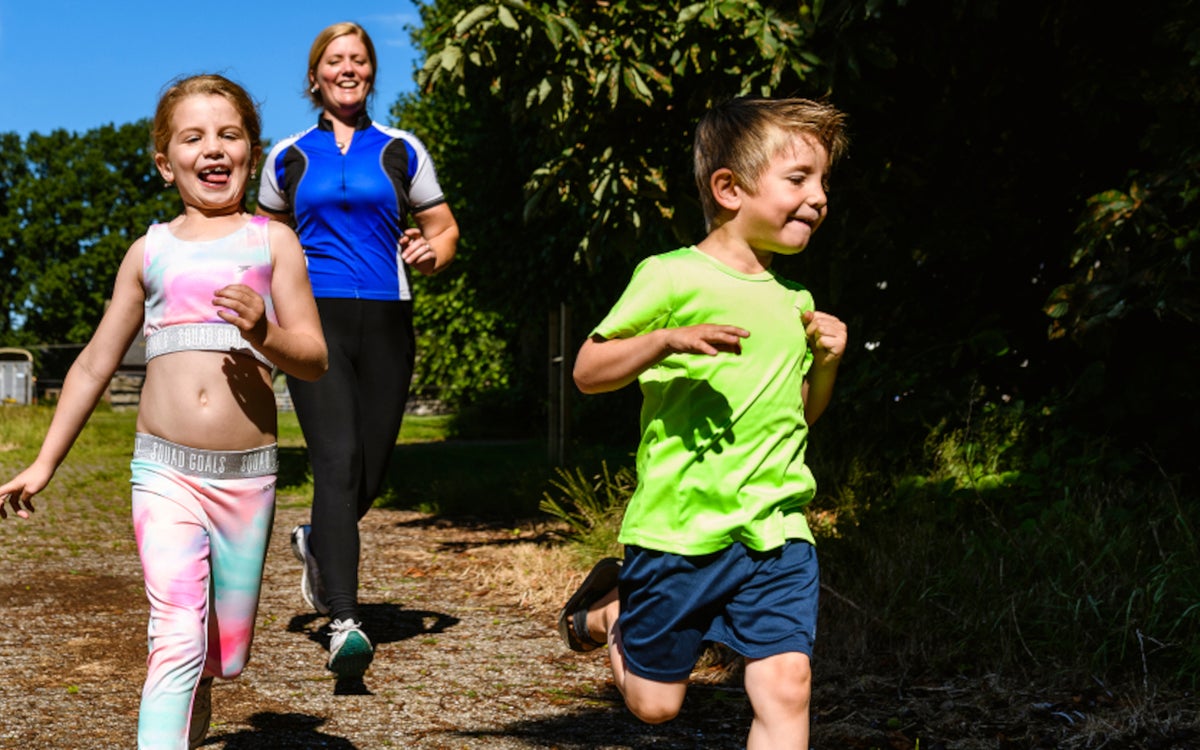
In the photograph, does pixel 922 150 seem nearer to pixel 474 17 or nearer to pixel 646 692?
pixel 474 17

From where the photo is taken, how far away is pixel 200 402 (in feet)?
8.94

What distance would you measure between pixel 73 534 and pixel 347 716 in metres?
4.88

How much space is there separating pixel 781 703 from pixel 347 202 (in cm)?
240

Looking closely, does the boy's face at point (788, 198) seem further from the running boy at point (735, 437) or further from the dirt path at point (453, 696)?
the dirt path at point (453, 696)

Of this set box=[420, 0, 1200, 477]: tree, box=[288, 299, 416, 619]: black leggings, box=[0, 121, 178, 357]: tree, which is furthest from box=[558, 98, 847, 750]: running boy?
box=[0, 121, 178, 357]: tree

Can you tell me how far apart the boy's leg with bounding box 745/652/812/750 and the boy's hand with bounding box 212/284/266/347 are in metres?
1.23

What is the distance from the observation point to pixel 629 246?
244 inches

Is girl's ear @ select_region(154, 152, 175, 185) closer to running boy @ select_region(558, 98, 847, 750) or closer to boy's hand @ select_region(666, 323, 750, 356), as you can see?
running boy @ select_region(558, 98, 847, 750)

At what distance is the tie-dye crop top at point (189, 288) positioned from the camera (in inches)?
108

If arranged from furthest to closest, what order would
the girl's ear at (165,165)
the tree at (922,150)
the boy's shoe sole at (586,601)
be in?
1. the tree at (922,150)
2. the boy's shoe sole at (586,601)
3. the girl's ear at (165,165)

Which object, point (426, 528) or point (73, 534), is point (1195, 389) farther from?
point (73, 534)

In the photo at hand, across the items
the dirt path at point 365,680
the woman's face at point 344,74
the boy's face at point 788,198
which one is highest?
the woman's face at point 344,74

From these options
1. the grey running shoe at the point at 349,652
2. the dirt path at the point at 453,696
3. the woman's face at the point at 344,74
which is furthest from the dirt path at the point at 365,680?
the woman's face at the point at 344,74

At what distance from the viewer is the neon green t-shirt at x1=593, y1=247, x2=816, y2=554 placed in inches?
103
